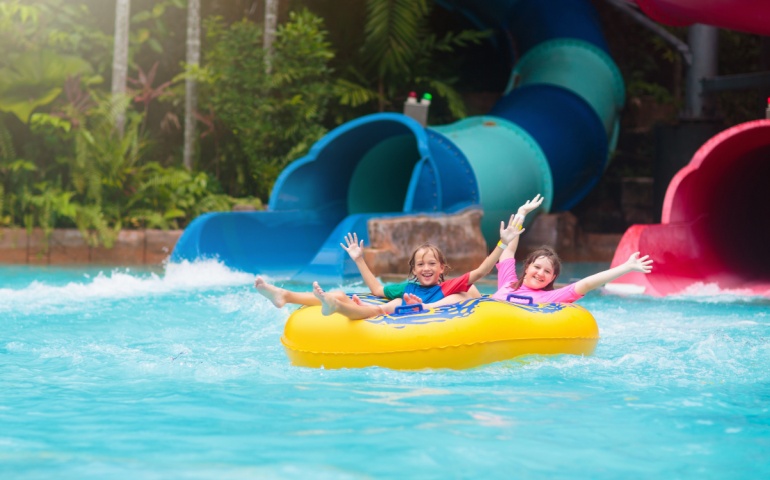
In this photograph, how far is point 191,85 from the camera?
12008 millimetres

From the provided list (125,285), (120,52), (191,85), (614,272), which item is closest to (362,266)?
(614,272)

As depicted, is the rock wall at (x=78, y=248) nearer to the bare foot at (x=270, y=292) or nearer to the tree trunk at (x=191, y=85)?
the tree trunk at (x=191, y=85)

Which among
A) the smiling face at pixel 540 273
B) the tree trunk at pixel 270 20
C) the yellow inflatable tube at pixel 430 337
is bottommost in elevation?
the yellow inflatable tube at pixel 430 337

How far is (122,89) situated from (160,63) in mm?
1838

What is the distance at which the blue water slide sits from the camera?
31.4 feet

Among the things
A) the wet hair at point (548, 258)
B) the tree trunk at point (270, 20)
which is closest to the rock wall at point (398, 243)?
the tree trunk at point (270, 20)

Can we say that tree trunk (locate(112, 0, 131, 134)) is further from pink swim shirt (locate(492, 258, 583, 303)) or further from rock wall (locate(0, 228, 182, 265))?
pink swim shirt (locate(492, 258, 583, 303))

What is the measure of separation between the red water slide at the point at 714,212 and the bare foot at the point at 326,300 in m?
3.88

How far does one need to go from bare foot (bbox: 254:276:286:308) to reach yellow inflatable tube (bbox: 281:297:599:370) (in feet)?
0.46

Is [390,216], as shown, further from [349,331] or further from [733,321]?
[349,331]

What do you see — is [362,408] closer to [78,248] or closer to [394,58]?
[78,248]

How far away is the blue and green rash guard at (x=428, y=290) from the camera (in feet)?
17.8

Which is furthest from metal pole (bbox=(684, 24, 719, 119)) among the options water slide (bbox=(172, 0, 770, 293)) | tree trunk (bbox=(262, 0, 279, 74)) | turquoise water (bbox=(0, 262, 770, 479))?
tree trunk (bbox=(262, 0, 279, 74))

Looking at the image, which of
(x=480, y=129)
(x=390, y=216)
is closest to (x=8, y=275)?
(x=390, y=216)
